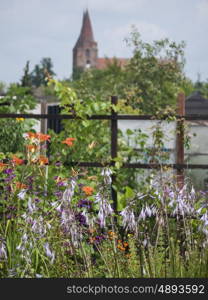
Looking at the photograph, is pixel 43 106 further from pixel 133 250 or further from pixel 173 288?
pixel 173 288

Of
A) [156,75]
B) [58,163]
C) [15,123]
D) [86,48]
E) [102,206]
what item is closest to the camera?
[102,206]

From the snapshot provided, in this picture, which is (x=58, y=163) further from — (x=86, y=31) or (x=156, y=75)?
(x=86, y=31)

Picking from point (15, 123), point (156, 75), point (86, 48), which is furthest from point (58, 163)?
point (86, 48)

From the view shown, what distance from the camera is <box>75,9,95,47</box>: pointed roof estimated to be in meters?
131

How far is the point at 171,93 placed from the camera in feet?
58.8

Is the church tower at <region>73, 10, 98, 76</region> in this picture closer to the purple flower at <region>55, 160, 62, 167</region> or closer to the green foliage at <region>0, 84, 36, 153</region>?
the green foliage at <region>0, 84, 36, 153</region>

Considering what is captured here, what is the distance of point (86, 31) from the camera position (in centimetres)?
13125

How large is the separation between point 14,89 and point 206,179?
4.18 m

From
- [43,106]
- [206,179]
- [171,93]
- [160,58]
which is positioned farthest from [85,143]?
[171,93]

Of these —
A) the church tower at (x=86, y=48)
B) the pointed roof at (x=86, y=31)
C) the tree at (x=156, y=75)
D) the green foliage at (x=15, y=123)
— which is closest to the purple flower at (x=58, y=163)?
the green foliage at (x=15, y=123)

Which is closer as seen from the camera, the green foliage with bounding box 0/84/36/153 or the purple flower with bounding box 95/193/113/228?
the purple flower with bounding box 95/193/113/228

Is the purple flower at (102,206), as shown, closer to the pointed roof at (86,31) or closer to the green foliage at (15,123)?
the green foliage at (15,123)

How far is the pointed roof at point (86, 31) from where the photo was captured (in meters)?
131

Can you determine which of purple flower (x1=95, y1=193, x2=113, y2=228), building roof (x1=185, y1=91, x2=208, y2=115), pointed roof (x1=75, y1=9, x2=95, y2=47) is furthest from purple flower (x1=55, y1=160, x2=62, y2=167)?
pointed roof (x1=75, y1=9, x2=95, y2=47)
